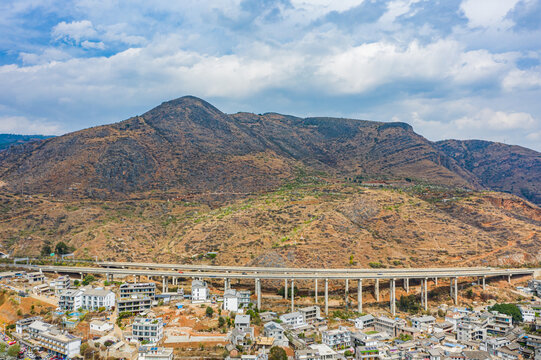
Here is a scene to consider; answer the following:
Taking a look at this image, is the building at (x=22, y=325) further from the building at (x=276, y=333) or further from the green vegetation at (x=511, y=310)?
the green vegetation at (x=511, y=310)

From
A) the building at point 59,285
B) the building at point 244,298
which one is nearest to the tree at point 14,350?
the building at point 59,285

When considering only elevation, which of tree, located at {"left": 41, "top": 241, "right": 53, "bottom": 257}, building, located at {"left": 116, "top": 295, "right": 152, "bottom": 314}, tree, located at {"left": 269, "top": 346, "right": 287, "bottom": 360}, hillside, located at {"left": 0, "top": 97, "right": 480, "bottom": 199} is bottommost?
tree, located at {"left": 269, "top": 346, "right": 287, "bottom": 360}

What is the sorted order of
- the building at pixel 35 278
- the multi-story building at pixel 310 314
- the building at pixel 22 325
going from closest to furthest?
the building at pixel 22 325, the multi-story building at pixel 310 314, the building at pixel 35 278

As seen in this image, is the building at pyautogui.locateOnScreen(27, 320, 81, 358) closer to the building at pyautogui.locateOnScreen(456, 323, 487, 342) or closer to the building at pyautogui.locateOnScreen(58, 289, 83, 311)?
the building at pyautogui.locateOnScreen(58, 289, 83, 311)

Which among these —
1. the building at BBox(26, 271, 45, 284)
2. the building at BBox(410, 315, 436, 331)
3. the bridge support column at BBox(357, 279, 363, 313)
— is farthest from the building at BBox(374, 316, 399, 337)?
the building at BBox(26, 271, 45, 284)

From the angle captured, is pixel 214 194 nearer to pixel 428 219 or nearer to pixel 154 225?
pixel 154 225

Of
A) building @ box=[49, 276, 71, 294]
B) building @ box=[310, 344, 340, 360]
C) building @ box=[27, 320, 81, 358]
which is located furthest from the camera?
building @ box=[49, 276, 71, 294]
